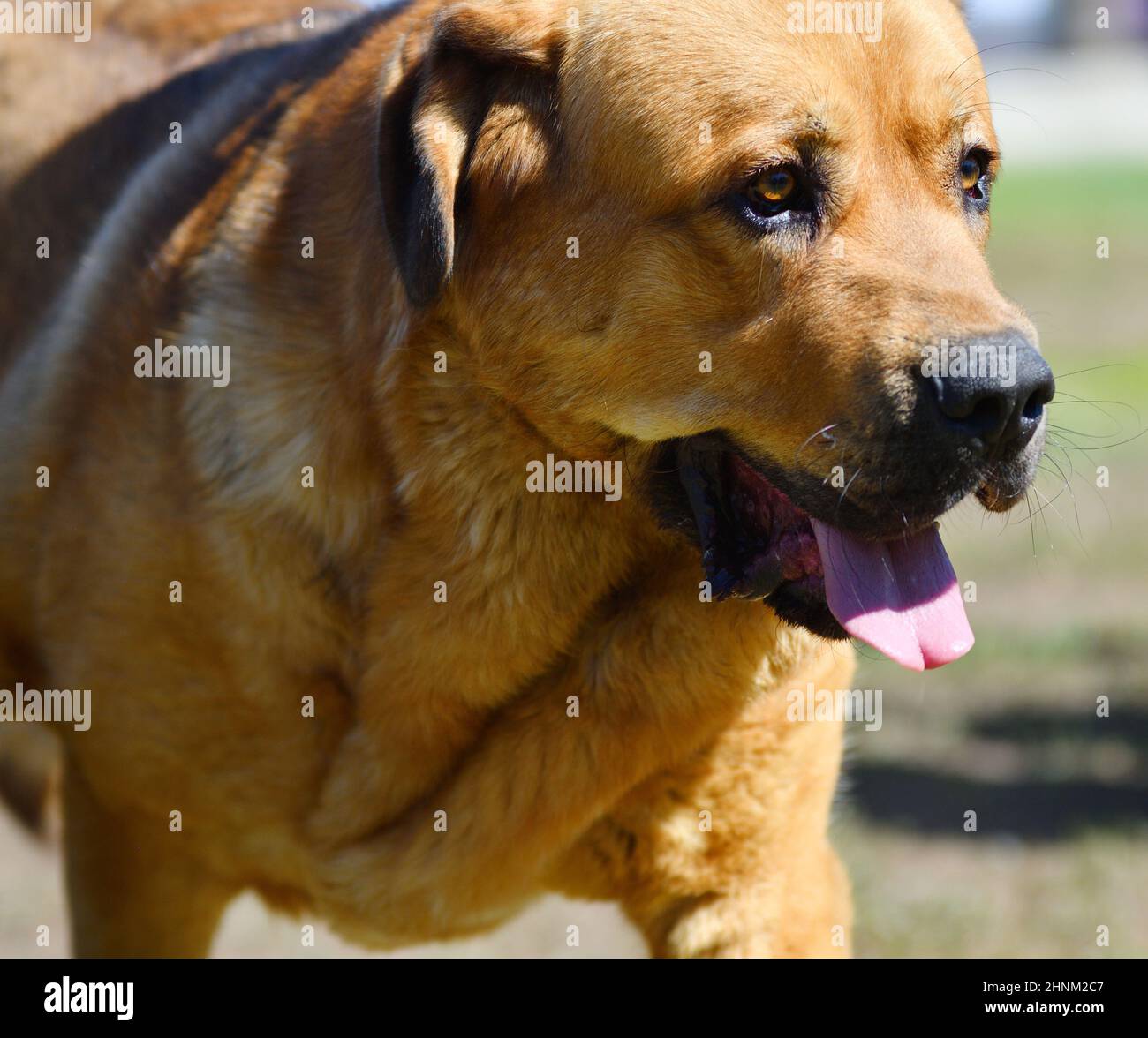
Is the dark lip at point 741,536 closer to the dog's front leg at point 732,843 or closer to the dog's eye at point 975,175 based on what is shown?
the dog's front leg at point 732,843

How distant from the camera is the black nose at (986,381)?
2.66 m

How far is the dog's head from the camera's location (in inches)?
109

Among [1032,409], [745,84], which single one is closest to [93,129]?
[745,84]

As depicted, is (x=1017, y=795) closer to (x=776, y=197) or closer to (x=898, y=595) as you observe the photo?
(x=898, y=595)

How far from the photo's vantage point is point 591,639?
337 cm

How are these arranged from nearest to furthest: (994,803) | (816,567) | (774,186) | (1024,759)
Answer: (774,186) < (816,567) < (994,803) < (1024,759)

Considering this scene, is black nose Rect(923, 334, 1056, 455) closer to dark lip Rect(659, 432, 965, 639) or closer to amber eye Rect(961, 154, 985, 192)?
dark lip Rect(659, 432, 965, 639)

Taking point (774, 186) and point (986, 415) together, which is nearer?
point (986, 415)

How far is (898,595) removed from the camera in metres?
2.95

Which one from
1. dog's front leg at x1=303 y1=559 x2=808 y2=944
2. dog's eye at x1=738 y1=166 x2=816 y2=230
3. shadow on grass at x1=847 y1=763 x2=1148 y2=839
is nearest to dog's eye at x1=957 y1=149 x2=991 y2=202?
dog's eye at x1=738 y1=166 x2=816 y2=230

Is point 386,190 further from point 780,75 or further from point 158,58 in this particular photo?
point 158,58

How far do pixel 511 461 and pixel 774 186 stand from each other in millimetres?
796

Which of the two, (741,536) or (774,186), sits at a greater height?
(774,186)

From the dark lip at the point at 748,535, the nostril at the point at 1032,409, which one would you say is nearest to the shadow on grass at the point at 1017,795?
the dark lip at the point at 748,535
